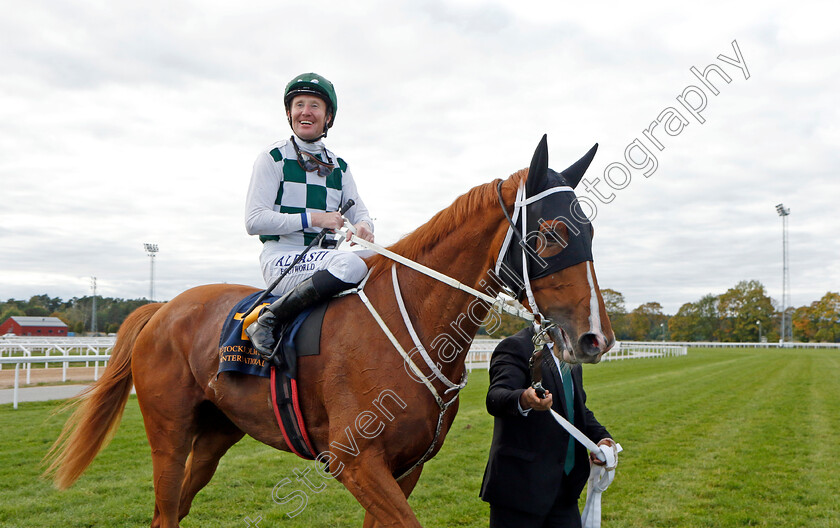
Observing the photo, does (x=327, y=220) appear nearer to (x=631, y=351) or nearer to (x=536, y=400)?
(x=536, y=400)

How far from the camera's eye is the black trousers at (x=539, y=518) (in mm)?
2904

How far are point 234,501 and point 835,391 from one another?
1671cm

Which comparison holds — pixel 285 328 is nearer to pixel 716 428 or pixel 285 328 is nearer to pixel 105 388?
pixel 105 388

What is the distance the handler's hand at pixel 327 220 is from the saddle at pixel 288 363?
388mm

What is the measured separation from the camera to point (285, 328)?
270 cm

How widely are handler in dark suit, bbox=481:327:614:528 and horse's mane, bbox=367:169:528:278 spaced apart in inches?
33.5

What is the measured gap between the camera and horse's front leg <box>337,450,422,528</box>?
220cm

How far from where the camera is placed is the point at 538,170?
91.3 inches

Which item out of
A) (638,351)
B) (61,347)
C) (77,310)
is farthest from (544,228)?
(77,310)

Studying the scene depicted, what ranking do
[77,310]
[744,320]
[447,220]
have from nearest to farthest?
[447,220] < [77,310] < [744,320]

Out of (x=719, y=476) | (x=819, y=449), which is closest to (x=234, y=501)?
(x=719, y=476)

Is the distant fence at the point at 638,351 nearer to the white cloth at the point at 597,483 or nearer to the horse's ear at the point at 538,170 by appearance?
the white cloth at the point at 597,483

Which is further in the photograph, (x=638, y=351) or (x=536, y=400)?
(x=638, y=351)

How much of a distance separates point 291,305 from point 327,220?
0.46 meters
